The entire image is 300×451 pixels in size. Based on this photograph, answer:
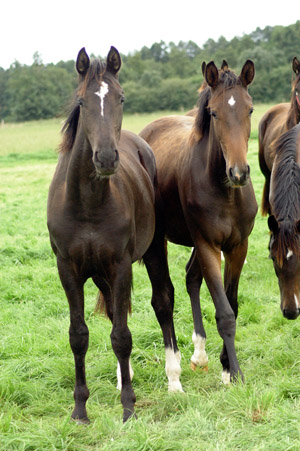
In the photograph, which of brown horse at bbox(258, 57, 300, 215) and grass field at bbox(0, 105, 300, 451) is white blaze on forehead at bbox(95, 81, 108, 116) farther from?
brown horse at bbox(258, 57, 300, 215)

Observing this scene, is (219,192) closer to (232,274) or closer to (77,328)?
(232,274)

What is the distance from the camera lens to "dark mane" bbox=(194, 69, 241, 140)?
3.88 metres

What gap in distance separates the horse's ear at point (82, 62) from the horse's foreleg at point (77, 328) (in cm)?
125

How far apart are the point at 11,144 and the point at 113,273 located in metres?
23.2

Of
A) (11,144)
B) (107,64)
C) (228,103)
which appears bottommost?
(11,144)

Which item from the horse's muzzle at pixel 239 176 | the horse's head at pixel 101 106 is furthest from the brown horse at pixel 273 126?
the horse's head at pixel 101 106

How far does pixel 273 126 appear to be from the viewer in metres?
9.07

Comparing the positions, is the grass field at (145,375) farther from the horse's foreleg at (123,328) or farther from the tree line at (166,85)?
the tree line at (166,85)

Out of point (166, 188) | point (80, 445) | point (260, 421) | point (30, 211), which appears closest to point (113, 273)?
point (80, 445)

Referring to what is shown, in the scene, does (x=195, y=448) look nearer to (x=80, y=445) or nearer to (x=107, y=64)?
(x=80, y=445)

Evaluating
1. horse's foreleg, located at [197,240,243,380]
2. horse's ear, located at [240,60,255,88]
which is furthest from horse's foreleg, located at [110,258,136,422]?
horse's ear, located at [240,60,255,88]

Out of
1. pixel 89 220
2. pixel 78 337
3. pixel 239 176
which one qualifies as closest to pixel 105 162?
pixel 89 220

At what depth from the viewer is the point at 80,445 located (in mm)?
3100

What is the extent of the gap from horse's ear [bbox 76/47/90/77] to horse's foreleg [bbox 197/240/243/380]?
5.45ft
